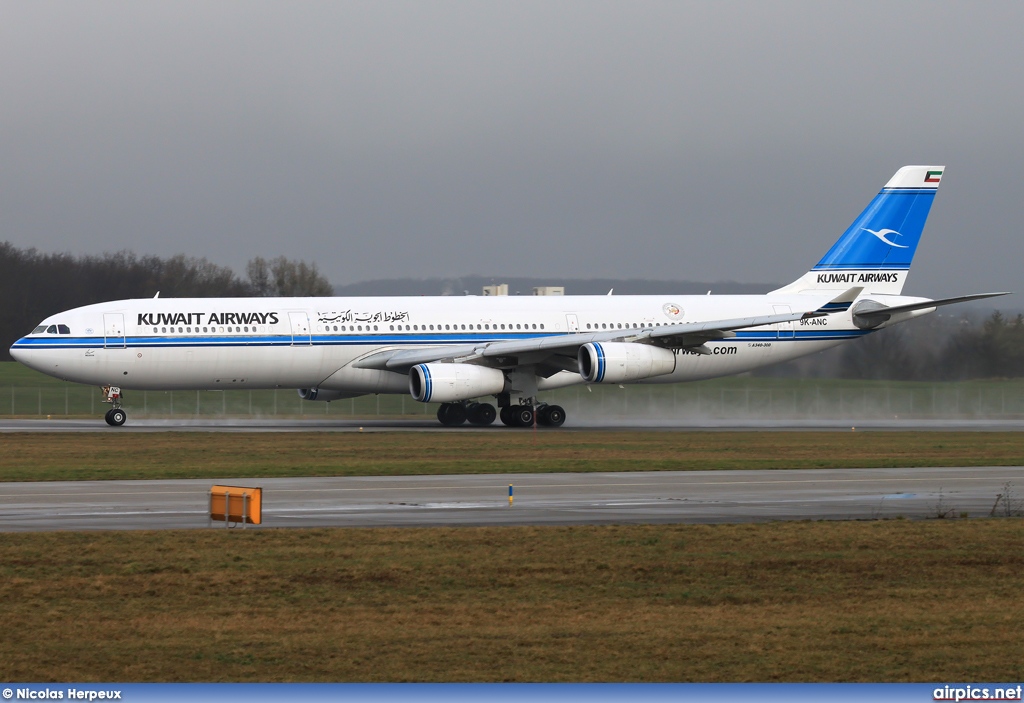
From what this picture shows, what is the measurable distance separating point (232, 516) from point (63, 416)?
38.5 metres

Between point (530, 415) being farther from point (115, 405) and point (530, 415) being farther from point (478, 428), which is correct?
point (115, 405)

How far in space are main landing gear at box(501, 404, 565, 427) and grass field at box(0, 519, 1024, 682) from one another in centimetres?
2504

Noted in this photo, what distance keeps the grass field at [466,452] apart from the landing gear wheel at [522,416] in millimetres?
2560

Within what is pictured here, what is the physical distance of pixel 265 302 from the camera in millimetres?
42062

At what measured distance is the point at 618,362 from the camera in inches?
1596

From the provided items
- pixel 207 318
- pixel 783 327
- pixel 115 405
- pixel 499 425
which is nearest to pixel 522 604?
pixel 207 318

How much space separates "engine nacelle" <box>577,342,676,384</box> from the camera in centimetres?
4034

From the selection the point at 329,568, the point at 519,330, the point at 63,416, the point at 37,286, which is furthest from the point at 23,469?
the point at 37,286

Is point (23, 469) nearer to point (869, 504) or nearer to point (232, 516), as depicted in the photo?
point (232, 516)

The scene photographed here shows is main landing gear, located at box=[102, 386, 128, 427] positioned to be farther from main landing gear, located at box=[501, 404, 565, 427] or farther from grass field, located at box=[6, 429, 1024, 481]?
main landing gear, located at box=[501, 404, 565, 427]

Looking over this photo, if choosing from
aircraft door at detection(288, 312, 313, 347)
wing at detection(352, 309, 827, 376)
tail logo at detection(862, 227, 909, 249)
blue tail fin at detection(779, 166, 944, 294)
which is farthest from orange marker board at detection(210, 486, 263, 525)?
tail logo at detection(862, 227, 909, 249)

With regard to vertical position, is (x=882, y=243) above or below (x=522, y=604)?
above

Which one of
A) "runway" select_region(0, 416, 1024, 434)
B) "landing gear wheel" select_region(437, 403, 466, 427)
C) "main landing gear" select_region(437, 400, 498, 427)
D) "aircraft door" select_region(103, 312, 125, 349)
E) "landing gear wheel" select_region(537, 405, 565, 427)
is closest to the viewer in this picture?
"aircraft door" select_region(103, 312, 125, 349)

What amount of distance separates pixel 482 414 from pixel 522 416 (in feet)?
4.96
